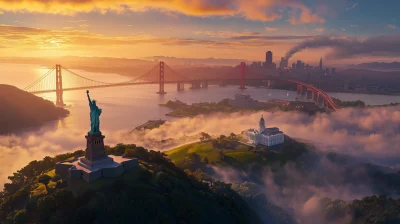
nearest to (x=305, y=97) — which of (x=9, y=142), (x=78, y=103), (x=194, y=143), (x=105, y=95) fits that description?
(x=105, y=95)

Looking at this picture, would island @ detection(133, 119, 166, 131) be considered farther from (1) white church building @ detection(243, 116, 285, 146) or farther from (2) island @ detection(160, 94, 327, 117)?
(1) white church building @ detection(243, 116, 285, 146)

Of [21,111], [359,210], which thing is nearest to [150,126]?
[21,111]

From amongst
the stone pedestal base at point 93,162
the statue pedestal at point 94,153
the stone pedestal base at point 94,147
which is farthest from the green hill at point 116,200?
the stone pedestal base at point 94,147

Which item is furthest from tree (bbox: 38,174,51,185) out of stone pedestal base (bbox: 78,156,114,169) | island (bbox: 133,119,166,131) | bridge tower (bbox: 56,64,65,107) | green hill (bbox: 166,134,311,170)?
bridge tower (bbox: 56,64,65,107)

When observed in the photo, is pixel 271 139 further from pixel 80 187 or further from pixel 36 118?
pixel 36 118

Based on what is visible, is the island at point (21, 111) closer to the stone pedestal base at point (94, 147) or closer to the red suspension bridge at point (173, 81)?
the red suspension bridge at point (173, 81)

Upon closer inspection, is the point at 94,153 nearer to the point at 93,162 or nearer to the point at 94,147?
the point at 94,147
